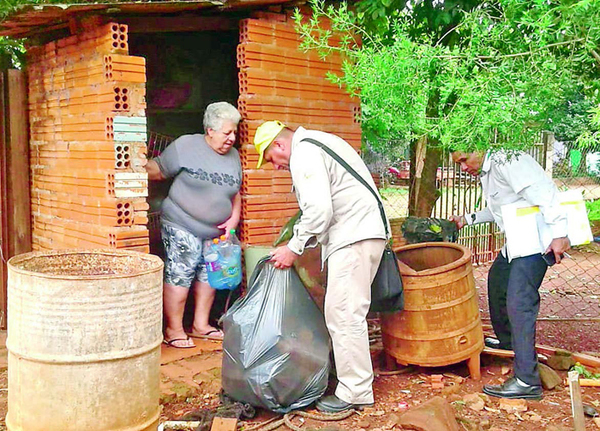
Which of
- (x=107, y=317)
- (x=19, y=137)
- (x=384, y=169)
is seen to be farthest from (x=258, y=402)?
(x=384, y=169)

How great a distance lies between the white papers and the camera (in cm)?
442

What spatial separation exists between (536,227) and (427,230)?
1.21 m

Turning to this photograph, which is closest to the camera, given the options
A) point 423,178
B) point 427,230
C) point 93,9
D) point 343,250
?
point 343,250

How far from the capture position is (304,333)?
4.37m

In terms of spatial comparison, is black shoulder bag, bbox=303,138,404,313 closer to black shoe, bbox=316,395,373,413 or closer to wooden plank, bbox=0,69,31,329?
black shoe, bbox=316,395,373,413

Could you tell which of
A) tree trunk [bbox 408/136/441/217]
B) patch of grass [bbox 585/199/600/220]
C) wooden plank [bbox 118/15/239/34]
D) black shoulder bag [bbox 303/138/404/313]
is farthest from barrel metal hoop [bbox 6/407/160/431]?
patch of grass [bbox 585/199/600/220]

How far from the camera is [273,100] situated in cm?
560

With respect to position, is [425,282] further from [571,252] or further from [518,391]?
[571,252]

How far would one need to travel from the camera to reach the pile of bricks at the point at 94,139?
16.3 ft

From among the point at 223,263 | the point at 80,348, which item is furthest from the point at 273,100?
the point at 80,348

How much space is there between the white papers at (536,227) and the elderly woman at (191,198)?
2.24m

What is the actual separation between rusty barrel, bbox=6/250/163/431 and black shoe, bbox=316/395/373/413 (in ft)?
5.01

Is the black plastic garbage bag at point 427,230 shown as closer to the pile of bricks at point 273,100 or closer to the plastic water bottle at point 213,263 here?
the pile of bricks at point 273,100

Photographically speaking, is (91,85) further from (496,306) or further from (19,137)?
(496,306)
